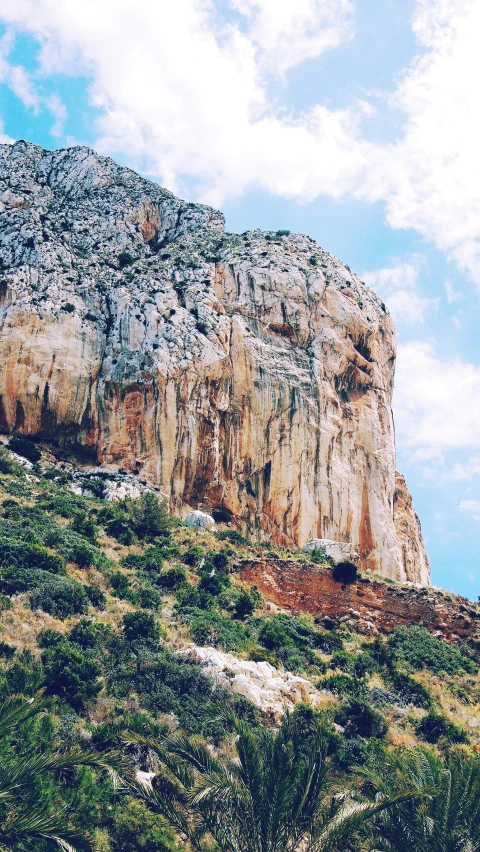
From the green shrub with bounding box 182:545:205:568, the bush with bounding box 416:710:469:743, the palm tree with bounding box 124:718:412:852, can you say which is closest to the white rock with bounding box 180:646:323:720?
the bush with bounding box 416:710:469:743

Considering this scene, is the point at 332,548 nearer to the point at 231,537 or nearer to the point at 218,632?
the point at 231,537

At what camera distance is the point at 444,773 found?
464 inches

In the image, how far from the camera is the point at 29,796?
10844 millimetres

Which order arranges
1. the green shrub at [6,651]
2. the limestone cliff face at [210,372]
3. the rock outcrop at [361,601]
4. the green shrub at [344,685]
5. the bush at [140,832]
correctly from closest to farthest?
the bush at [140,832] → the green shrub at [6,651] → the green shrub at [344,685] → the rock outcrop at [361,601] → the limestone cliff face at [210,372]

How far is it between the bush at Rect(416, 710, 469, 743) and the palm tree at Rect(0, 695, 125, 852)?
1110 centimetres

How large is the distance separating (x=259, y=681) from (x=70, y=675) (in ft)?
18.2

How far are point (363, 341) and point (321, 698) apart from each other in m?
28.2

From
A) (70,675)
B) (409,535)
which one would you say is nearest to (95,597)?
(70,675)

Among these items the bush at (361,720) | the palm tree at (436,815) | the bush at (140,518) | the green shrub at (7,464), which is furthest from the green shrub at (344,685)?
the green shrub at (7,464)

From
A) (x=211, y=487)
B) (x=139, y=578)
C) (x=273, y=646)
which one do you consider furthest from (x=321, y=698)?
(x=211, y=487)

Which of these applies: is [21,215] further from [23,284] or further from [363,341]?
[363,341]

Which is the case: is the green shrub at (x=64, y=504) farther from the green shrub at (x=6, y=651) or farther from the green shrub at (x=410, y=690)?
the green shrub at (x=410, y=690)

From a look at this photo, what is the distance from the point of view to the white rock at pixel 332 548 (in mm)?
35969

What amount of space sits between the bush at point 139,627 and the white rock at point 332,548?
49.5ft
